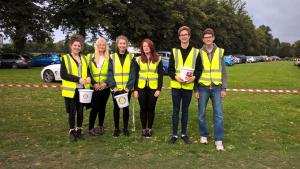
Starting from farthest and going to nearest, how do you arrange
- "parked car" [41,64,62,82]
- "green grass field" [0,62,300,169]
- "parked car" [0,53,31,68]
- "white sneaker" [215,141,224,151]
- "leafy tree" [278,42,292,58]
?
"leafy tree" [278,42,292,58], "parked car" [0,53,31,68], "parked car" [41,64,62,82], "white sneaker" [215,141,224,151], "green grass field" [0,62,300,169]

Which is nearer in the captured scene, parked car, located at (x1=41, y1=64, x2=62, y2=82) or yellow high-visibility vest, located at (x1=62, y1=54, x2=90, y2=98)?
yellow high-visibility vest, located at (x1=62, y1=54, x2=90, y2=98)

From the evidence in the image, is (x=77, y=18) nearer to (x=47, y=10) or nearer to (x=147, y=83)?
(x=47, y=10)

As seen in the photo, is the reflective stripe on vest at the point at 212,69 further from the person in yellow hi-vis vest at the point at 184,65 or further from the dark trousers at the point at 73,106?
the dark trousers at the point at 73,106

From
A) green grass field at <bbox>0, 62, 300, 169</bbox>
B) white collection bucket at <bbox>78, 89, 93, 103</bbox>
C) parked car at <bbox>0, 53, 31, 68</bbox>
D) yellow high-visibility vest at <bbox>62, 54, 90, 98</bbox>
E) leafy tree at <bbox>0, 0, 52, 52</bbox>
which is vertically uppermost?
leafy tree at <bbox>0, 0, 52, 52</bbox>

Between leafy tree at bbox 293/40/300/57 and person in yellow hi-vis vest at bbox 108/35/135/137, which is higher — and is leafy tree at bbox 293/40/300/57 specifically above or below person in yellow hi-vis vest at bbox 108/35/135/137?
above

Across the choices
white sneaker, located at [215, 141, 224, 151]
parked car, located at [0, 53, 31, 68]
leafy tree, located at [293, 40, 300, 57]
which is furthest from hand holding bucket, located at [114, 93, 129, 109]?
leafy tree, located at [293, 40, 300, 57]

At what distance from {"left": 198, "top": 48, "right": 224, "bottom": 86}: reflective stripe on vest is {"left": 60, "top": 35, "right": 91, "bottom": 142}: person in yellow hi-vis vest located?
2.10 m

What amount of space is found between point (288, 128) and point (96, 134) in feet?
13.9

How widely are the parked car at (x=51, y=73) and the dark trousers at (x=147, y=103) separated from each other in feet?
35.0

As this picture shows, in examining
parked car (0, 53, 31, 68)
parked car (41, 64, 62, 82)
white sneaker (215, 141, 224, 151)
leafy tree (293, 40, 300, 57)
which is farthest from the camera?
leafy tree (293, 40, 300, 57)

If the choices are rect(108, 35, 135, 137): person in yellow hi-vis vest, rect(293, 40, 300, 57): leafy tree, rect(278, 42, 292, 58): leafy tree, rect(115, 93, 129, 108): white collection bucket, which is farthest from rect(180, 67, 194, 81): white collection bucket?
rect(278, 42, 292, 58): leafy tree

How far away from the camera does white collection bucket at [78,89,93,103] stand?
682 centimetres

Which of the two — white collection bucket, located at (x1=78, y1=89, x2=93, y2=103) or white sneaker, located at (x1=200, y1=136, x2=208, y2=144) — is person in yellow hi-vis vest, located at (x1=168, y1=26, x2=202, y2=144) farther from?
white collection bucket, located at (x1=78, y1=89, x2=93, y2=103)

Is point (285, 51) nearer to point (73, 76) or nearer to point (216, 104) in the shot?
point (216, 104)
